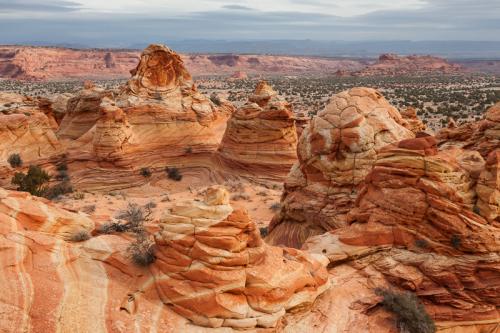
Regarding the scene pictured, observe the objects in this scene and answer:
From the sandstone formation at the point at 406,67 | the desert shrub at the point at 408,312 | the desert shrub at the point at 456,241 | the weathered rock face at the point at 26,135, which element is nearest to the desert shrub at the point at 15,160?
the weathered rock face at the point at 26,135

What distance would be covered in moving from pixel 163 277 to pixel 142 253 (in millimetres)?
747

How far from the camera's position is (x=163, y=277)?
852 cm

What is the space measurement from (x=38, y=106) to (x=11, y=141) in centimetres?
750

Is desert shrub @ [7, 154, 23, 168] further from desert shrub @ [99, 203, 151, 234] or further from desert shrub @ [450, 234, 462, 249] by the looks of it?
desert shrub @ [450, 234, 462, 249]

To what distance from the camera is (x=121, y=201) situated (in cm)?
2214

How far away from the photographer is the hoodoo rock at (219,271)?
322 inches

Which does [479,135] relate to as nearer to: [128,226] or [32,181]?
[128,226]

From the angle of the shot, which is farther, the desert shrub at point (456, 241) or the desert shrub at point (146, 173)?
the desert shrub at point (146, 173)

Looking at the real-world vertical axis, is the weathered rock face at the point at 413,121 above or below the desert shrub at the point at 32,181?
above

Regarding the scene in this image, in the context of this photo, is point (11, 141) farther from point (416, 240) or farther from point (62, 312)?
point (416, 240)

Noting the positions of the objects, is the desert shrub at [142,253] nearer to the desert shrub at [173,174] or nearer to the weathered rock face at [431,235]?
the weathered rock face at [431,235]

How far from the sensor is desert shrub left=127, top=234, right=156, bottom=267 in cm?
Answer: 889

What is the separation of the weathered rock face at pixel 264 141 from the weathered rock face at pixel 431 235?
45.8 ft

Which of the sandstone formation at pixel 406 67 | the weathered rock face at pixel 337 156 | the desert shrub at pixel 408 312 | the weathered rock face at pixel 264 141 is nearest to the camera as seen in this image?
the desert shrub at pixel 408 312
